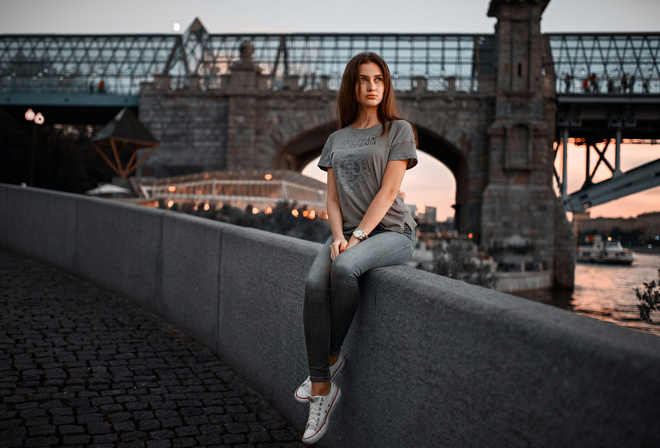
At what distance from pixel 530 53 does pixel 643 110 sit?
803cm

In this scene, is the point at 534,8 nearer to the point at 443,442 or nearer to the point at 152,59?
the point at 152,59

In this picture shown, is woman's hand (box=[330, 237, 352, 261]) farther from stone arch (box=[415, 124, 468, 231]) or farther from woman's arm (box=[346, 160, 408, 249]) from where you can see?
stone arch (box=[415, 124, 468, 231])

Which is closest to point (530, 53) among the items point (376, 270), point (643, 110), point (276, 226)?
point (643, 110)

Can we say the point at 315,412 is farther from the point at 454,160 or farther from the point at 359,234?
the point at 454,160

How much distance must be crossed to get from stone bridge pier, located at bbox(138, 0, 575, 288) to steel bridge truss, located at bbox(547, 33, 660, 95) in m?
5.43

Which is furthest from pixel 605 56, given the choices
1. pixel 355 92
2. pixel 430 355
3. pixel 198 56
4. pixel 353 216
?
pixel 430 355

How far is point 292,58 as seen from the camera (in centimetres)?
3122

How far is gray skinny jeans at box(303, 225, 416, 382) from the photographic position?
212 cm

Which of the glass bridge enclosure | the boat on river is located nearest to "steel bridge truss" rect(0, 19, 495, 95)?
the glass bridge enclosure

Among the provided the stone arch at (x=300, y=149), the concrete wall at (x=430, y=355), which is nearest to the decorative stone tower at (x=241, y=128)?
the stone arch at (x=300, y=149)

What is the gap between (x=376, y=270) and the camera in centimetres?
217

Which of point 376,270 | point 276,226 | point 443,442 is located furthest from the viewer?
point 276,226

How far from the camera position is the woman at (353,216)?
7.19 ft

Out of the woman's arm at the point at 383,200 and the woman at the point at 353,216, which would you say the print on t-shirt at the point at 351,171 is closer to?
the woman at the point at 353,216
